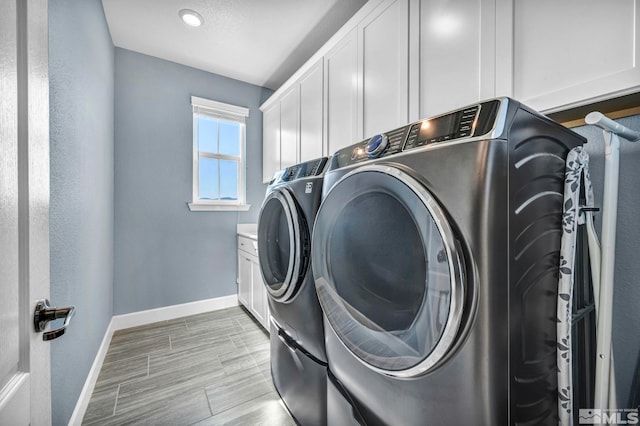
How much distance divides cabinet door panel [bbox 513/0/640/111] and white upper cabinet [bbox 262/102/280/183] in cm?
220

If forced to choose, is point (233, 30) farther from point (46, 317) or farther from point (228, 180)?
point (46, 317)

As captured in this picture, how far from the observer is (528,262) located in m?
0.65

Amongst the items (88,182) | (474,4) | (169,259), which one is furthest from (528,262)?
(169,259)

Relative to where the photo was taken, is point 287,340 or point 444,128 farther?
point 287,340

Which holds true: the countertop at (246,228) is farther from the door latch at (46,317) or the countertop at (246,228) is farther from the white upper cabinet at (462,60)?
the door latch at (46,317)

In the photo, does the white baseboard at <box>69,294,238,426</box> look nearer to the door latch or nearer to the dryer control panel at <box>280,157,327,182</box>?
the door latch

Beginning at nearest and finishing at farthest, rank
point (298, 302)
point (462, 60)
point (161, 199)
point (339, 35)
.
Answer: point (462, 60) → point (298, 302) → point (339, 35) → point (161, 199)

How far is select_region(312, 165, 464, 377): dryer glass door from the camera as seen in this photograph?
1.96 feet

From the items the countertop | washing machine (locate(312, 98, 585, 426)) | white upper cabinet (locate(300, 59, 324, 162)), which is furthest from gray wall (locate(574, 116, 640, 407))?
the countertop

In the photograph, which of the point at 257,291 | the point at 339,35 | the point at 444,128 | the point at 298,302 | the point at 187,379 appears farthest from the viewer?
the point at 257,291

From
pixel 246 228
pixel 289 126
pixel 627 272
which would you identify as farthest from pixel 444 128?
pixel 246 228

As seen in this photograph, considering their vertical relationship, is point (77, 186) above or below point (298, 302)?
above

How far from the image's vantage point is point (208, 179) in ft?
9.75

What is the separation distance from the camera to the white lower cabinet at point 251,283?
89.5 inches
